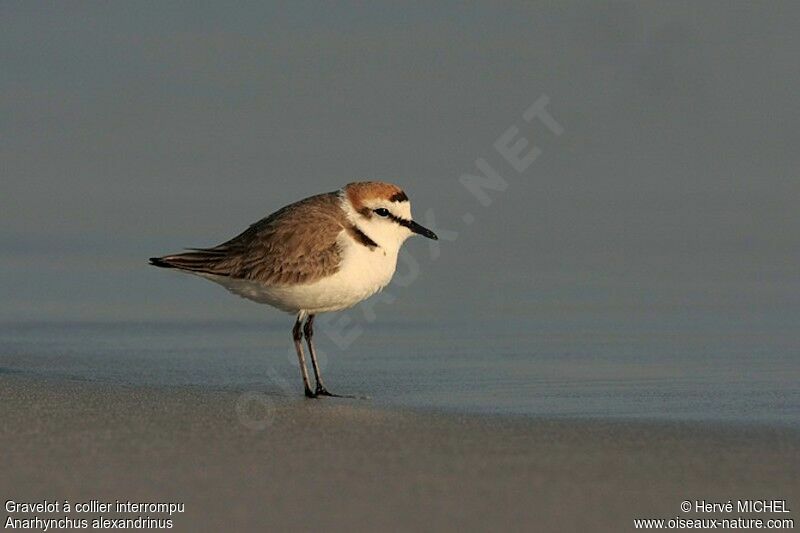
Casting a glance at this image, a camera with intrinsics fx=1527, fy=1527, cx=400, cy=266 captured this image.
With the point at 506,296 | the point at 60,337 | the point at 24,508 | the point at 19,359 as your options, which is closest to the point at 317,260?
the point at 19,359

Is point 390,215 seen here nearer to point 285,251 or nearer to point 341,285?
point 341,285

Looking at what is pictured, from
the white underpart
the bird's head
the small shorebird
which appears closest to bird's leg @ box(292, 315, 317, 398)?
the small shorebird

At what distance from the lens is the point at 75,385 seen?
9.35m

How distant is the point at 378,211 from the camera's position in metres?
10.1

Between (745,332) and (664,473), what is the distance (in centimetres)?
570

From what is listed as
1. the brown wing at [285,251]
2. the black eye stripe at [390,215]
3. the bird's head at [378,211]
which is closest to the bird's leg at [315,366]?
the brown wing at [285,251]

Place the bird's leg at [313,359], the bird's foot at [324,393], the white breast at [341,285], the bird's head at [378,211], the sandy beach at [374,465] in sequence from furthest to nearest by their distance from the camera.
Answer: the bird's head at [378,211]
the white breast at [341,285]
the bird's leg at [313,359]
the bird's foot at [324,393]
the sandy beach at [374,465]

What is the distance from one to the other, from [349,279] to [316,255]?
26 centimetres

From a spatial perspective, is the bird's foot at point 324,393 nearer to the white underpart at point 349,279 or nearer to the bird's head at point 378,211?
the white underpart at point 349,279

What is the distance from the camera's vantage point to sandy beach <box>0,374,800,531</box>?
6055 mm

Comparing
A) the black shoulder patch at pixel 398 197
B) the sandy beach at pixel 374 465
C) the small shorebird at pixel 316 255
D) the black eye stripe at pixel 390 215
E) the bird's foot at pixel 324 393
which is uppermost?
the black shoulder patch at pixel 398 197

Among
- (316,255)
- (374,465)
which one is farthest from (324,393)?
(374,465)

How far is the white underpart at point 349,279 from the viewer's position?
9891 millimetres

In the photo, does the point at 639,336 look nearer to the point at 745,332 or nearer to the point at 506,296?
the point at 745,332
